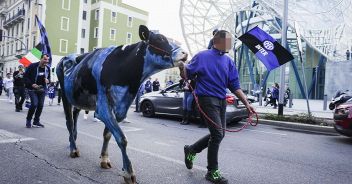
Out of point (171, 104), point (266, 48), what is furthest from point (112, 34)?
point (266, 48)

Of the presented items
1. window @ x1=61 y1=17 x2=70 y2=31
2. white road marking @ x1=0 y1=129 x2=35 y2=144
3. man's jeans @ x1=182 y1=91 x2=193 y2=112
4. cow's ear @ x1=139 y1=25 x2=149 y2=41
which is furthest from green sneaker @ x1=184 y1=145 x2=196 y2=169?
window @ x1=61 y1=17 x2=70 y2=31

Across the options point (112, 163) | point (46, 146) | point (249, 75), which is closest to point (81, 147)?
point (46, 146)

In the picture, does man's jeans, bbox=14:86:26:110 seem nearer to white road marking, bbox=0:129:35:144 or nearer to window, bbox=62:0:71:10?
white road marking, bbox=0:129:35:144

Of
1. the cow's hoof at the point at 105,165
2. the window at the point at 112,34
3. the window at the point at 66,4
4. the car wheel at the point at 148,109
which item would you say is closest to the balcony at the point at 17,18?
the window at the point at 66,4

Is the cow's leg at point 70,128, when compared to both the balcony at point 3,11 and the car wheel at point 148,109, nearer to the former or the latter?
the car wheel at point 148,109

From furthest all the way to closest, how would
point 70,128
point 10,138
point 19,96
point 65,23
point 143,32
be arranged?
point 65,23
point 19,96
point 10,138
point 70,128
point 143,32

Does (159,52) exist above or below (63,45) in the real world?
below

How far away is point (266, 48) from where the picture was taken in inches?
425

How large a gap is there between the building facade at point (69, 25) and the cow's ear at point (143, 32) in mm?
46125

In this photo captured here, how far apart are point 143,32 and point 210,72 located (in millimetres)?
961

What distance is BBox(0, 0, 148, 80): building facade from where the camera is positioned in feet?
157

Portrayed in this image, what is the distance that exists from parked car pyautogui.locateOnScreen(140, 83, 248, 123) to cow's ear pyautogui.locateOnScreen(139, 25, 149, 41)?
6818 mm

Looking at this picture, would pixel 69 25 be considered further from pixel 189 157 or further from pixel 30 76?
pixel 189 157

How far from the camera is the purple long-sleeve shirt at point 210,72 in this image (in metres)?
3.91
